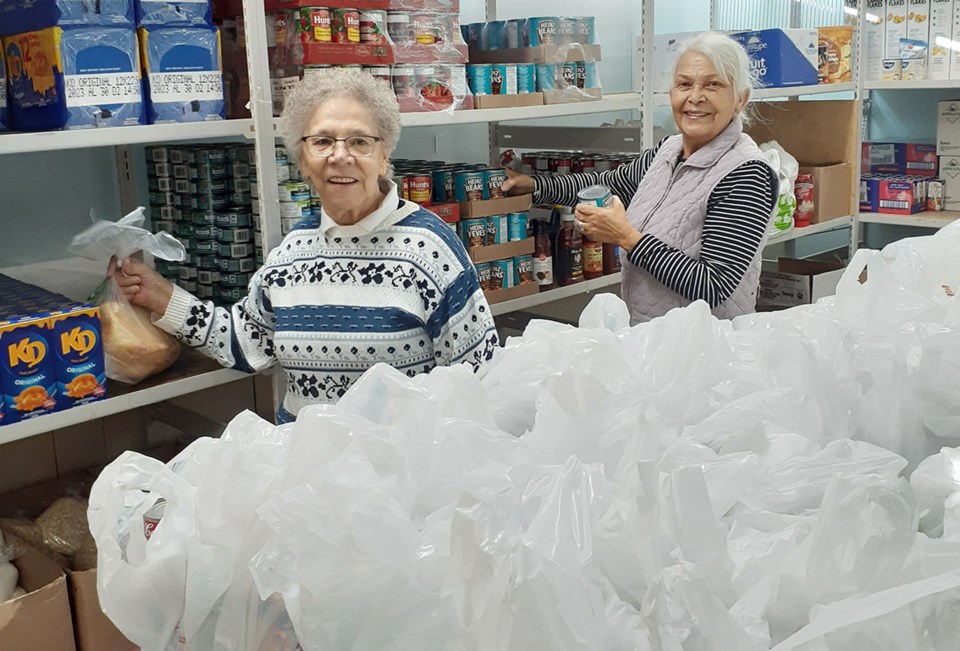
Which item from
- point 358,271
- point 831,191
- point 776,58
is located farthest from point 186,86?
point 831,191

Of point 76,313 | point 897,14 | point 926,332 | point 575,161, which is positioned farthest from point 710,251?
point 897,14

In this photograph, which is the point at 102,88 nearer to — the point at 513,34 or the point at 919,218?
the point at 513,34

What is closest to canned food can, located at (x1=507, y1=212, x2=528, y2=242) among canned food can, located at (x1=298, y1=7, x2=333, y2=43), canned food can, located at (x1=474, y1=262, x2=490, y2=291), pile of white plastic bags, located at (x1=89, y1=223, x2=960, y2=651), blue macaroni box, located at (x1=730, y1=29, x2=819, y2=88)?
canned food can, located at (x1=474, y1=262, x2=490, y2=291)

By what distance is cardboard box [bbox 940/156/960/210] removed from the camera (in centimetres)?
399

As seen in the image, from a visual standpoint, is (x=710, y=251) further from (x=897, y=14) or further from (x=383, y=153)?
(x=897, y=14)

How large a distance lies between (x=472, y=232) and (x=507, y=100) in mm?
352

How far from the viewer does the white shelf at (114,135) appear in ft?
5.69

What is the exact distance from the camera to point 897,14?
3814mm

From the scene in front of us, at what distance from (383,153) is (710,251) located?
2.67 ft

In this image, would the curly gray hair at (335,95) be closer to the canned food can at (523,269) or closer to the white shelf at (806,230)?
the canned food can at (523,269)

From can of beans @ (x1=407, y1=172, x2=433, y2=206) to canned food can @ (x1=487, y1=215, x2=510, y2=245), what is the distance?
0.20 m

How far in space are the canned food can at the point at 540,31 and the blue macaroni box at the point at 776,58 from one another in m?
1.05

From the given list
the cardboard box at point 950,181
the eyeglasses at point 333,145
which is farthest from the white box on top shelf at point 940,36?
the eyeglasses at point 333,145

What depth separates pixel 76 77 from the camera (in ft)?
5.96
